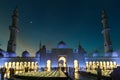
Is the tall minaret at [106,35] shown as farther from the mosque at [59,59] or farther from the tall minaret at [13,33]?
the tall minaret at [13,33]

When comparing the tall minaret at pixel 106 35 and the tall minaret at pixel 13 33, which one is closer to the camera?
the tall minaret at pixel 13 33

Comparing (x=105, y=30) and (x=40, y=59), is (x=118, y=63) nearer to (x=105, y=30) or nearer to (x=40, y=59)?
(x=105, y=30)

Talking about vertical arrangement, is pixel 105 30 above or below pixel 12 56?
above

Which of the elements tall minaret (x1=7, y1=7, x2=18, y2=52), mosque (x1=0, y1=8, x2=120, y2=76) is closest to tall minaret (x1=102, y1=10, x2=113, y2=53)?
mosque (x1=0, y1=8, x2=120, y2=76)

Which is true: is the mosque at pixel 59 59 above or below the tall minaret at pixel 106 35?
below

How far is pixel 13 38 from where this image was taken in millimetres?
33031

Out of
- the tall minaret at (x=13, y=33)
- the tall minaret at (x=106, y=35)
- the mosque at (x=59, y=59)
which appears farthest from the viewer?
the tall minaret at (x=106, y=35)

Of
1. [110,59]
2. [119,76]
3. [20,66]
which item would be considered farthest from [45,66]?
[119,76]

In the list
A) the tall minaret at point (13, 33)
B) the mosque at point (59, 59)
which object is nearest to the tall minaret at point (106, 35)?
the mosque at point (59, 59)

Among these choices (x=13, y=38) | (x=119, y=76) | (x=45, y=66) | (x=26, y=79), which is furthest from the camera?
(x=13, y=38)

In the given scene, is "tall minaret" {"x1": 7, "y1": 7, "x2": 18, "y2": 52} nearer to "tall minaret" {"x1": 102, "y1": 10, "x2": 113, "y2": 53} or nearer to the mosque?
the mosque

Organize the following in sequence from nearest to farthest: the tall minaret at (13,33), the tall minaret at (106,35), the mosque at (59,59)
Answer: the mosque at (59,59) < the tall minaret at (13,33) < the tall minaret at (106,35)

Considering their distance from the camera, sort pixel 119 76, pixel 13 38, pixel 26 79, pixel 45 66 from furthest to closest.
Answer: pixel 13 38 < pixel 45 66 < pixel 26 79 < pixel 119 76

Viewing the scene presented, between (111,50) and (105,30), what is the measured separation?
471cm
